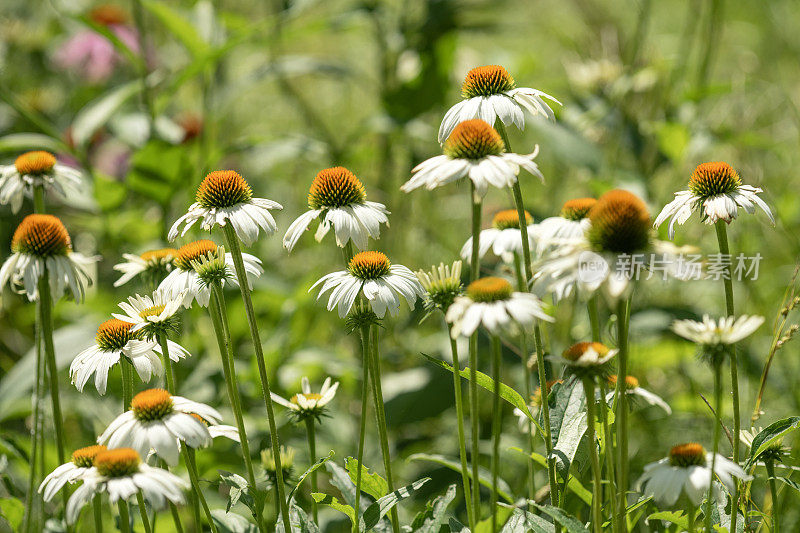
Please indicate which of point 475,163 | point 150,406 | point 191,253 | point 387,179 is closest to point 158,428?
point 150,406

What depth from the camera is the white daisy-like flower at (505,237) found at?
1.03 m

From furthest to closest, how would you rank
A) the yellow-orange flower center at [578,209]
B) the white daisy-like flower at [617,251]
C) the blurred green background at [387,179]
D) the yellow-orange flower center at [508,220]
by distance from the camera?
the blurred green background at [387,179], the yellow-orange flower center at [508,220], the yellow-orange flower center at [578,209], the white daisy-like flower at [617,251]

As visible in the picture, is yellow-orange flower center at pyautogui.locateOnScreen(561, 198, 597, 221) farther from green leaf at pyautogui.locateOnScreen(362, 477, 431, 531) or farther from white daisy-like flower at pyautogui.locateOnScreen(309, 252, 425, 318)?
green leaf at pyautogui.locateOnScreen(362, 477, 431, 531)

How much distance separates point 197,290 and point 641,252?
0.47 metres

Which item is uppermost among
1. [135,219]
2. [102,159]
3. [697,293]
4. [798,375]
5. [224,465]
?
[102,159]

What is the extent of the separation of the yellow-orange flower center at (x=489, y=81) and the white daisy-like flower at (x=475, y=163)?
0.38 ft

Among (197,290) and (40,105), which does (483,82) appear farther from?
(40,105)

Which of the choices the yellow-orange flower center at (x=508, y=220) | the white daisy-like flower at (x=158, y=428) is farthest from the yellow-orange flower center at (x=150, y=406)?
the yellow-orange flower center at (x=508, y=220)

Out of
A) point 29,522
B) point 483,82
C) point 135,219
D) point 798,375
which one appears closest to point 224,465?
point 29,522

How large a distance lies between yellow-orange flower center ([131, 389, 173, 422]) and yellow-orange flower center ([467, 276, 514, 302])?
313 millimetres

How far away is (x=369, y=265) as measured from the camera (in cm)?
86

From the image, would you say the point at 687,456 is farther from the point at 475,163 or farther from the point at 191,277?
the point at 191,277

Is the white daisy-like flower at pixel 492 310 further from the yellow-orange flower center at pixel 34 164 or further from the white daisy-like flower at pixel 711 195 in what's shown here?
the yellow-orange flower center at pixel 34 164

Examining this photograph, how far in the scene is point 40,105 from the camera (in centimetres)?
245
